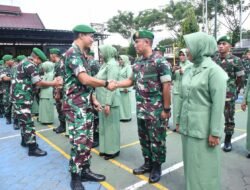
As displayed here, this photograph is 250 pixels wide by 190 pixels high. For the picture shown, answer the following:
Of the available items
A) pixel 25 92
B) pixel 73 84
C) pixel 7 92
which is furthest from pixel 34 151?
pixel 7 92

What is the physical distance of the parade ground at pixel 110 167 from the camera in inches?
138

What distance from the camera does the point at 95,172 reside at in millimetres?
3980

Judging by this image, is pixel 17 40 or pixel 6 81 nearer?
pixel 6 81

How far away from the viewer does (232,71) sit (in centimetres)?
434

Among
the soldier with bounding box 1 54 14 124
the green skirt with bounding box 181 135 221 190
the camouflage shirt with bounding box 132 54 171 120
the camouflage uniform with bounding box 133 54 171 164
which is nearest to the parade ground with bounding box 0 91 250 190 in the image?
the camouflage uniform with bounding box 133 54 171 164

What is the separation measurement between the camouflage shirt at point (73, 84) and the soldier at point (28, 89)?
133 cm

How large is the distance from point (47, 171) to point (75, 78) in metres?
1.73

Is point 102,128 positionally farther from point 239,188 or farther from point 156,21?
point 156,21

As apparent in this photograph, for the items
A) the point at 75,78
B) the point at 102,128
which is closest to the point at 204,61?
the point at 75,78

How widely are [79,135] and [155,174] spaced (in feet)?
3.86

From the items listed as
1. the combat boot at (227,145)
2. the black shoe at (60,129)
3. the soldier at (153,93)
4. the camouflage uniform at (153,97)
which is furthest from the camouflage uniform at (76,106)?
the black shoe at (60,129)

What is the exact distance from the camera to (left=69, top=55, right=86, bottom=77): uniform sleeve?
3203mm

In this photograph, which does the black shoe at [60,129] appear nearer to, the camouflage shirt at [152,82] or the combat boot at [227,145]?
the camouflage shirt at [152,82]

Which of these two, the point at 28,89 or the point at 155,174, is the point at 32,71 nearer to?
the point at 28,89
